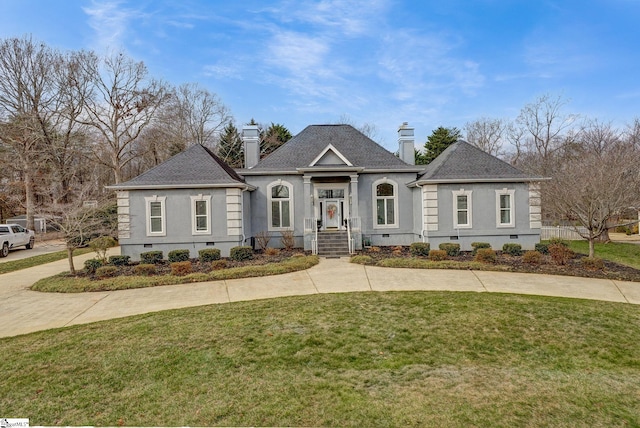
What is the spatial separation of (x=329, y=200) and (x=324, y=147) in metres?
3.25

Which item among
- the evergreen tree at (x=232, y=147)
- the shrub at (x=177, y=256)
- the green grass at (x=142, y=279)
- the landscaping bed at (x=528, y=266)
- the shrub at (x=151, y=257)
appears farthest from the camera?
the evergreen tree at (x=232, y=147)

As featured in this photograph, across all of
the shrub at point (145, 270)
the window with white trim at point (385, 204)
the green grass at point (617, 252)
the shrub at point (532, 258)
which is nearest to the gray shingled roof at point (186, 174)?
the shrub at point (145, 270)

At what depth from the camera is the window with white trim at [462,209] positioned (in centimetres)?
1574

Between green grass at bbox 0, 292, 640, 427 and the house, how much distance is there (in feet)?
26.2

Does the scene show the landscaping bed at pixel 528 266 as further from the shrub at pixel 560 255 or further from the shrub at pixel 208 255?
Result: the shrub at pixel 208 255

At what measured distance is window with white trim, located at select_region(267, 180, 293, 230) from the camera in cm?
1728

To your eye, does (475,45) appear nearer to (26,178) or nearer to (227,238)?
(227,238)

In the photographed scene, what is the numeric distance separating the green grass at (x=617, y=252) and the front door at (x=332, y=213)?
38.6ft

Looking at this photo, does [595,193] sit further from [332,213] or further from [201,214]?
[201,214]

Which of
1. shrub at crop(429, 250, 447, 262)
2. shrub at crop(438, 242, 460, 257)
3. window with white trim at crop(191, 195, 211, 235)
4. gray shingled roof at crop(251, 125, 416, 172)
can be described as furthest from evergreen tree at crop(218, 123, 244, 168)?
shrub at crop(429, 250, 447, 262)

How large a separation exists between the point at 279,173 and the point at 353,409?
14095mm

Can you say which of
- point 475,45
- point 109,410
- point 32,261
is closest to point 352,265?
point 109,410

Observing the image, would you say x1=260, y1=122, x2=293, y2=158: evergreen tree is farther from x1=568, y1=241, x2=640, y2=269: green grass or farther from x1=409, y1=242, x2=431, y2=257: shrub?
x1=568, y1=241, x2=640, y2=269: green grass

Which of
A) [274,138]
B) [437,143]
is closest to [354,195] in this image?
[437,143]
